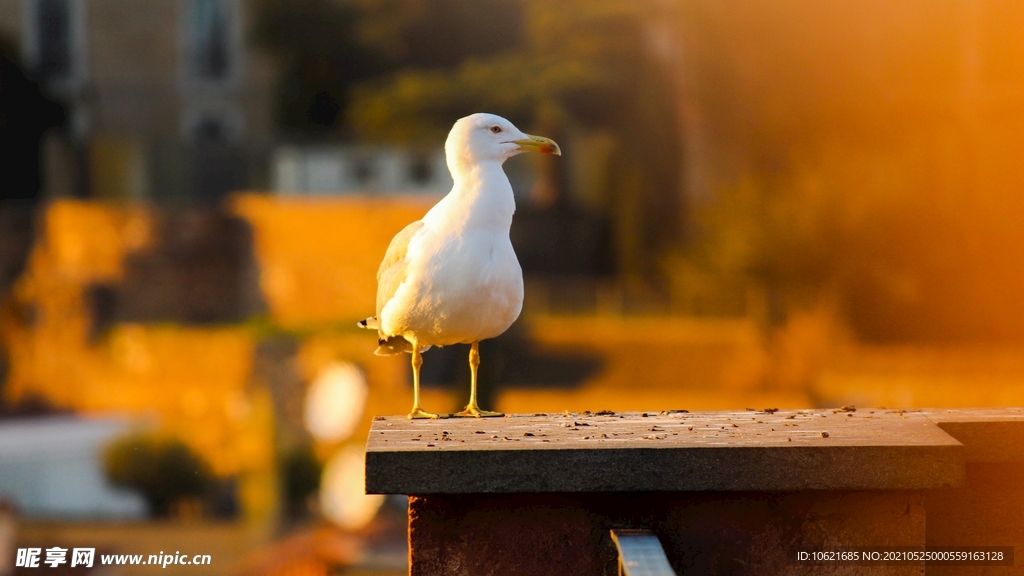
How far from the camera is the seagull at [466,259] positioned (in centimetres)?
405

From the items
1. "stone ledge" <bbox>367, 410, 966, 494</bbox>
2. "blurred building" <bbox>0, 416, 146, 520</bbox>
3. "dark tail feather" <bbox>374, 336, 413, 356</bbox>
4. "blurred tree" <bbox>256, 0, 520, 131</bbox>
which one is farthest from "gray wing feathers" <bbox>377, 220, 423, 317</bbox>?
"blurred tree" <bbox>256, 0, 520, 131</bbox>

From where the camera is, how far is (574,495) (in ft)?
10.5

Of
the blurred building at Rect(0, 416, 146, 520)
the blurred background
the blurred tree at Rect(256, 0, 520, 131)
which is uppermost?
the blurred tree at Rect(256, 0, 520, 131)

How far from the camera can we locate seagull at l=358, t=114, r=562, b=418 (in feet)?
13.3

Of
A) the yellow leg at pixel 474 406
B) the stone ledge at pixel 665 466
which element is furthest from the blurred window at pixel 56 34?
the stone ledge at pixel 665 466

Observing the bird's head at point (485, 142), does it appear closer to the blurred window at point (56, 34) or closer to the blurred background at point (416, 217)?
the blurred background at point (416, 217)

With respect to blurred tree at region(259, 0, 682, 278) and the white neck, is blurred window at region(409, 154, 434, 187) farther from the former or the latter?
the white neck

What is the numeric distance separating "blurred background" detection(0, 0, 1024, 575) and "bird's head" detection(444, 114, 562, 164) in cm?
1479

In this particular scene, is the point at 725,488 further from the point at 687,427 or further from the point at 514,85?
the point at 514,85

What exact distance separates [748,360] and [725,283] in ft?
5.05

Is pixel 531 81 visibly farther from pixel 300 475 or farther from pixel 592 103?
pixel 300 475

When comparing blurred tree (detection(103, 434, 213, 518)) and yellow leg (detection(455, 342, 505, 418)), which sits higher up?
yellow leg (detection(455, 342, 505, 418))

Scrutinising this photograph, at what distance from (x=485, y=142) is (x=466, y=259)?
1.19 feet

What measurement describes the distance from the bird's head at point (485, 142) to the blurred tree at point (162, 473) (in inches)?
1031
